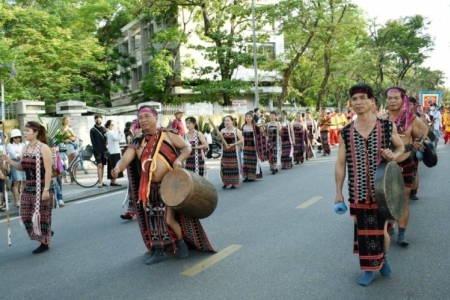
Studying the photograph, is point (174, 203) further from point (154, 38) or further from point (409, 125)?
point (154, 38)

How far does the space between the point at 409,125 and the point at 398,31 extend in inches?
1502

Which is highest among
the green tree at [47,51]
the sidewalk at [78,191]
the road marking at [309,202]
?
the green tree at [47,51]

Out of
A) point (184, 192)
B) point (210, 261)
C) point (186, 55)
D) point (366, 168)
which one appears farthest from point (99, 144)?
point (186, 55)

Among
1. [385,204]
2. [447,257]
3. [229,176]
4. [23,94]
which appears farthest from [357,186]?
[23,94]

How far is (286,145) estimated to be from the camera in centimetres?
1368

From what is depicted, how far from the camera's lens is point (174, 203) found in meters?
4.75

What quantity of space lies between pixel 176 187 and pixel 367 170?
188cm

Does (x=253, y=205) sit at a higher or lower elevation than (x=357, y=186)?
A: lower

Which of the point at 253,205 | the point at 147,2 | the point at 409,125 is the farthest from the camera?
the point at 147,2

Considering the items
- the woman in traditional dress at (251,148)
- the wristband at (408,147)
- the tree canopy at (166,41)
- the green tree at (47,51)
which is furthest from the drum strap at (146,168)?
the green tree at (47,51)

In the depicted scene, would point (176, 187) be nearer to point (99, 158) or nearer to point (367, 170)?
point (367, 170)

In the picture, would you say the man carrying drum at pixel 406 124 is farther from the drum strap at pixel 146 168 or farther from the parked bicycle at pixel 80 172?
the parked bicycle at pixel 80 172

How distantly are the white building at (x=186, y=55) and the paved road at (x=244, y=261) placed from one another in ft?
71.4

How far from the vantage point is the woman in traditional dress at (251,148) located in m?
11.4
